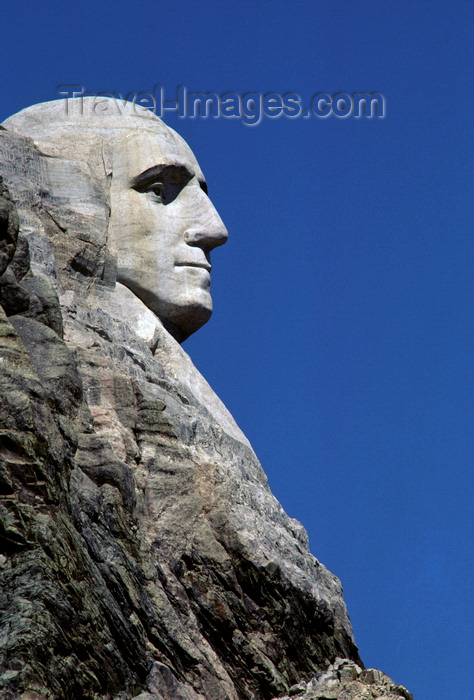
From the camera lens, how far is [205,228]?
661 inches

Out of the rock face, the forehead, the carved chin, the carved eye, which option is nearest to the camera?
the rock face

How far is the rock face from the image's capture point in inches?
396

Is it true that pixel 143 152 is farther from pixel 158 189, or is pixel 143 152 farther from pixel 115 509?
pixel 115 509

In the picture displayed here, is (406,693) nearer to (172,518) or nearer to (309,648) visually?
(309,648)

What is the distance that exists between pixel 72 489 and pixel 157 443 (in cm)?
217

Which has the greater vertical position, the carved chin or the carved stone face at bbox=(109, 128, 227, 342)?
the carved stone face at bbox=(109, 128, 227, 342)

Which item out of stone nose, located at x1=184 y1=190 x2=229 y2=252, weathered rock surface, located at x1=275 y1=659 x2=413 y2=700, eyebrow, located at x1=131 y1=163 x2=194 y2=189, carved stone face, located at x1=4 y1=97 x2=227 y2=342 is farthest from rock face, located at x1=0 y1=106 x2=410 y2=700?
stone nose, located at x1=184 y1=190 x2=229 y2=252

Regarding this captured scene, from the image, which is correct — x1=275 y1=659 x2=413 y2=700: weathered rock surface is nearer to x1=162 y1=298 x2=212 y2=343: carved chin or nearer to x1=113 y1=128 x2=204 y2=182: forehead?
x1=162 y1=298 x2=212 y2=343: carved chin

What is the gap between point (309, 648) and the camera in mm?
13586

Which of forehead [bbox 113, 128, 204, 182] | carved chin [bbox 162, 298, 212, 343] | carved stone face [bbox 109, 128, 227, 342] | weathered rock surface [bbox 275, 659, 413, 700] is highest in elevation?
forehead [bbox 113, 128, 204, 182]

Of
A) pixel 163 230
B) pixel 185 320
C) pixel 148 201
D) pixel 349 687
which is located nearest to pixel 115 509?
pixel 349 687

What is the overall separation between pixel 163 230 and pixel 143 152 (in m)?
0.93

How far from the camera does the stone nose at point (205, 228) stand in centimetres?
1670

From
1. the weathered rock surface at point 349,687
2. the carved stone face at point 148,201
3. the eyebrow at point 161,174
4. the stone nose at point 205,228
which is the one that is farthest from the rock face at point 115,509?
the stone nose at point 205,228
